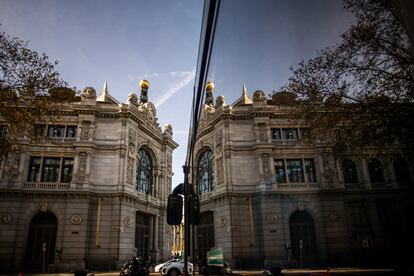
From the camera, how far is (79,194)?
27.5m

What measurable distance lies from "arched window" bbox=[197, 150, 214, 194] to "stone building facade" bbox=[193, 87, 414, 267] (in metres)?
1.70

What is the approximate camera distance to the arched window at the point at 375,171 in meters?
1.80

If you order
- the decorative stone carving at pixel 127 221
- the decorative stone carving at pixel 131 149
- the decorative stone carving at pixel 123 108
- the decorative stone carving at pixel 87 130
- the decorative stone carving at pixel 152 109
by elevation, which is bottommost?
the decorative stone carving at pixel 127 221

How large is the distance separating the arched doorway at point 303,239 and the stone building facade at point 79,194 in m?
24.0

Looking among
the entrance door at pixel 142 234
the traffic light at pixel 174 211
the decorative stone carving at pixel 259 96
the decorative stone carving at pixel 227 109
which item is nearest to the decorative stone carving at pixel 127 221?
the entrance door at pixel 142 234

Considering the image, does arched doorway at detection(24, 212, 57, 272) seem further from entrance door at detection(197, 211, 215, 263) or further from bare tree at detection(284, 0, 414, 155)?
bare tree at detection(284, 0, 414, 155)

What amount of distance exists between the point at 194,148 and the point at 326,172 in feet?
11.7

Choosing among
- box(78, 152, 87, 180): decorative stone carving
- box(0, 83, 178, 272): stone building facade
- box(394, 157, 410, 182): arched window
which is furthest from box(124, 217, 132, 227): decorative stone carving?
box(394, 157, 410, 182): arched window

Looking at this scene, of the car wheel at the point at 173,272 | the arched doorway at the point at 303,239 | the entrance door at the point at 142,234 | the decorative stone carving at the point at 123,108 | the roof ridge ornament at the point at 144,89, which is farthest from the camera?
the roof ridge ornament at the point at 144,89

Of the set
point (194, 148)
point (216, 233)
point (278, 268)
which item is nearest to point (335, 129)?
point (278, 268)

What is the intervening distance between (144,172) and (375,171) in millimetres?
35275

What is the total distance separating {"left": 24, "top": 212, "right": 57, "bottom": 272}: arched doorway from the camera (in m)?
25.5

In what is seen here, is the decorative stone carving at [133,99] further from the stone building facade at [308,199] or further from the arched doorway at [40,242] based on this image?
the stone building facade at [308,199]

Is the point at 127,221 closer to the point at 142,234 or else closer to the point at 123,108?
the point at 142,234
